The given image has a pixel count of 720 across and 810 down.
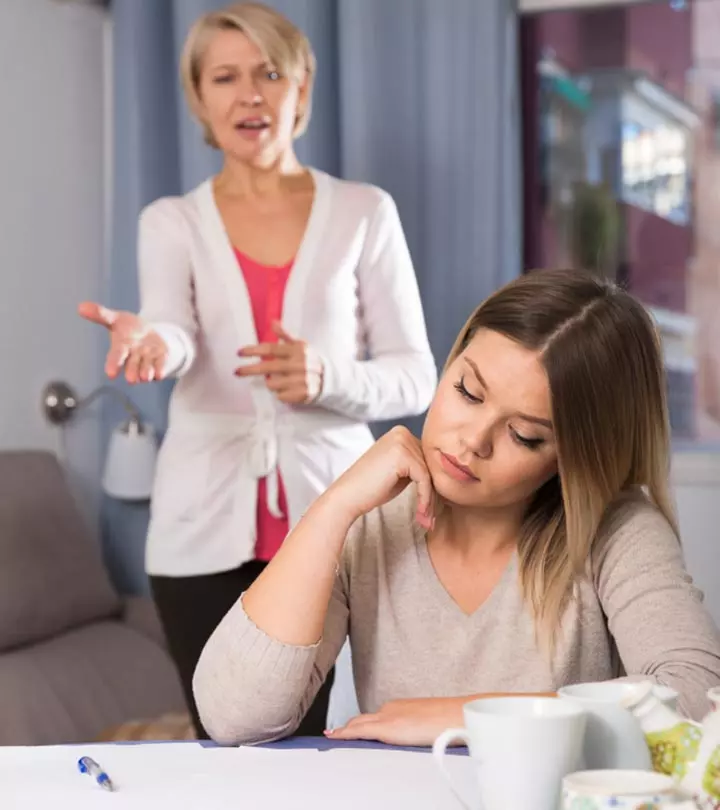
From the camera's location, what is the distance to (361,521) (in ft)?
4.94

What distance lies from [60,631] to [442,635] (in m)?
1.49

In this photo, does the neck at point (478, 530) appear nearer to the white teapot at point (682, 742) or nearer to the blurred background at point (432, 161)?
the white teapot at point (682, 742)

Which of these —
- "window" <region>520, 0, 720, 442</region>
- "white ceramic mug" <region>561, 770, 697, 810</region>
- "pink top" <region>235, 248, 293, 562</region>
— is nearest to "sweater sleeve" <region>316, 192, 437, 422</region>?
"pink top" <region>235, 248, 293, 562</region>

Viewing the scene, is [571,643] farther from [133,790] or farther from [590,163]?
[590,163]

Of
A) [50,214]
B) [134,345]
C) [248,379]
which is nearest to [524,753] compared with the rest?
[134,345]

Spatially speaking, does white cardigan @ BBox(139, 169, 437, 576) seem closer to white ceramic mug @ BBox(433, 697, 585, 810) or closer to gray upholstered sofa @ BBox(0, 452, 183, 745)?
gray upholstered sofa @ BBox(0, 452, 183, 745)

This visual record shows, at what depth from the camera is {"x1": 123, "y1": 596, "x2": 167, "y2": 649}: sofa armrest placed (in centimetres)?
292

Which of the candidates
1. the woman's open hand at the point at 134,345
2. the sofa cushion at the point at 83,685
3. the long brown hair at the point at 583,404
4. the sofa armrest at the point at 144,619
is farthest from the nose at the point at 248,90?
the sofa armrest at the point at 144,619

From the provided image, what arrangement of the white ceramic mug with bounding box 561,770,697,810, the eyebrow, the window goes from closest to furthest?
the white ceramic mug with bounding box 561,770,697,810 → the eyebrow → the window

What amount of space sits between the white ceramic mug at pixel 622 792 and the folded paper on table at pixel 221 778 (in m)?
0.18

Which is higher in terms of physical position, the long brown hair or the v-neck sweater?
the long brown hair

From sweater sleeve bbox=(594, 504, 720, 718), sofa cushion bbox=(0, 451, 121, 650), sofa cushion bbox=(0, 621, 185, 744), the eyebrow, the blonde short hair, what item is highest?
the blonde short hair

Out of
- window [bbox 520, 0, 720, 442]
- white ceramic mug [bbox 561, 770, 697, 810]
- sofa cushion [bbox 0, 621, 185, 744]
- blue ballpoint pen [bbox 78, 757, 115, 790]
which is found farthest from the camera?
window [bbox 520, 0, 720, 442]

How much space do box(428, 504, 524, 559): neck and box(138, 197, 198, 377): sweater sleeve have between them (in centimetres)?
63
